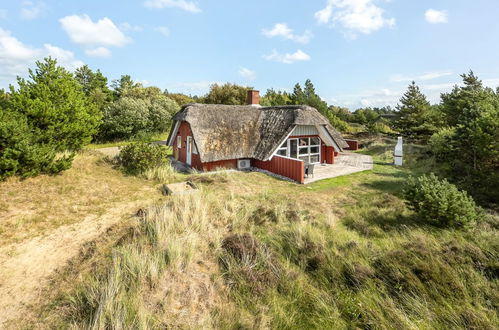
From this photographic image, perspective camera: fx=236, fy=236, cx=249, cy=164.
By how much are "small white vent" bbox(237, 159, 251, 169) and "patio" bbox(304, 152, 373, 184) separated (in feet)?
13.6

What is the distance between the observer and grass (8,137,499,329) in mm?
3738

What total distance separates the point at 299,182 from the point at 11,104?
1333 cm

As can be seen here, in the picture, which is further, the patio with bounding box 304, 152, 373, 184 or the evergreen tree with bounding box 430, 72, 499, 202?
the patio with bounding box 304, 152, 373, 184

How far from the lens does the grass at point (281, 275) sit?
374 cm

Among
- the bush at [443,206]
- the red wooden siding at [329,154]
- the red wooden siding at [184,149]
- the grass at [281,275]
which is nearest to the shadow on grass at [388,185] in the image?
the bush at [443,206]

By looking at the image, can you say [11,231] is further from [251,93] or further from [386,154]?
[386,154]

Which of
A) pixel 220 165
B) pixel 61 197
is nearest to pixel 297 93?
pixel 220 165

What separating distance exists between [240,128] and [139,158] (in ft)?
20.9

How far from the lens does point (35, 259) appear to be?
5.62 m

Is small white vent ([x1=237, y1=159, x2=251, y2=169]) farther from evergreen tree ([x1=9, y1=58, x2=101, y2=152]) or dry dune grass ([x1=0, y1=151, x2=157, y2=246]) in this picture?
evergreen tree ([x1=9, y1=58, x2=101, y2=152])

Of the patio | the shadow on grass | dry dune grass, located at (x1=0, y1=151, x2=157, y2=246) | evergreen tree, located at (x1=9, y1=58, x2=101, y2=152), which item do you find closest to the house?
the patio

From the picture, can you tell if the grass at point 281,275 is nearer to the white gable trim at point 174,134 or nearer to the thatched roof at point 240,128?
the thatched roof at point 240,128

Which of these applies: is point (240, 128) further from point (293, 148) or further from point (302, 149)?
point (302, 149)

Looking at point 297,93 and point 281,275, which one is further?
point 297,93
